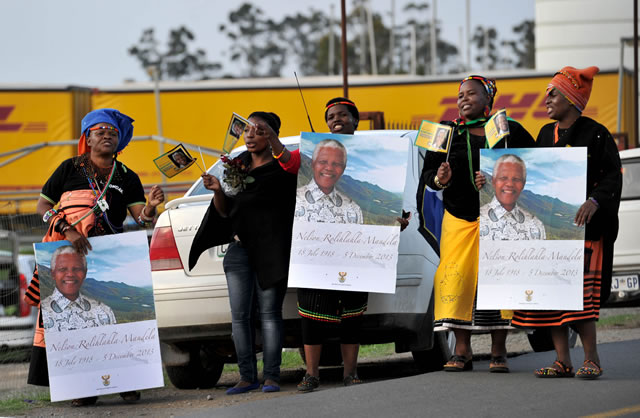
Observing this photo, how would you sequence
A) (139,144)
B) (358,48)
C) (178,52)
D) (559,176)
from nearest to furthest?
(559,176) < (139,144) < (358,48) < (178,52)

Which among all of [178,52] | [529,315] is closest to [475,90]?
[529,315]

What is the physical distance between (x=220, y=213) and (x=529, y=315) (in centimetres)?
202

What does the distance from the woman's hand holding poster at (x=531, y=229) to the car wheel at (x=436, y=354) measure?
930 millimetres

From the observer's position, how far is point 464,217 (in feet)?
22.2

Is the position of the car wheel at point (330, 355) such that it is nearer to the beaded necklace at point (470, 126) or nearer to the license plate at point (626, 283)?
the beaded necklace at point (470, 126)

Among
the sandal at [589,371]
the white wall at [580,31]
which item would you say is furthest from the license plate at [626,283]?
the white wall at [580,31]

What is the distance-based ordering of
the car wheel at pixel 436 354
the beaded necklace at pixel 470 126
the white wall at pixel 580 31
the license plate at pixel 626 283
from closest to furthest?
the beaded necklace at pixel 470 126 < the car wheel at pixel 436 354 < the license plate at pixel 626 283 < the white wall at pixel 580 31

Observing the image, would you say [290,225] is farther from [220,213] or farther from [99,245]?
[99,245]

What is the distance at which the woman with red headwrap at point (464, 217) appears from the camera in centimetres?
670

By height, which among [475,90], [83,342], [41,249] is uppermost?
[475,90]

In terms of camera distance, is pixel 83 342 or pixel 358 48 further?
pixel 358 48

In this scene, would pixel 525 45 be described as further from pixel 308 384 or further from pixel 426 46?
pixel 308 384

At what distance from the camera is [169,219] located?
6.96 meters

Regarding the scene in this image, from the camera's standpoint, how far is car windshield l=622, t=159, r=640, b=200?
11305 mm
